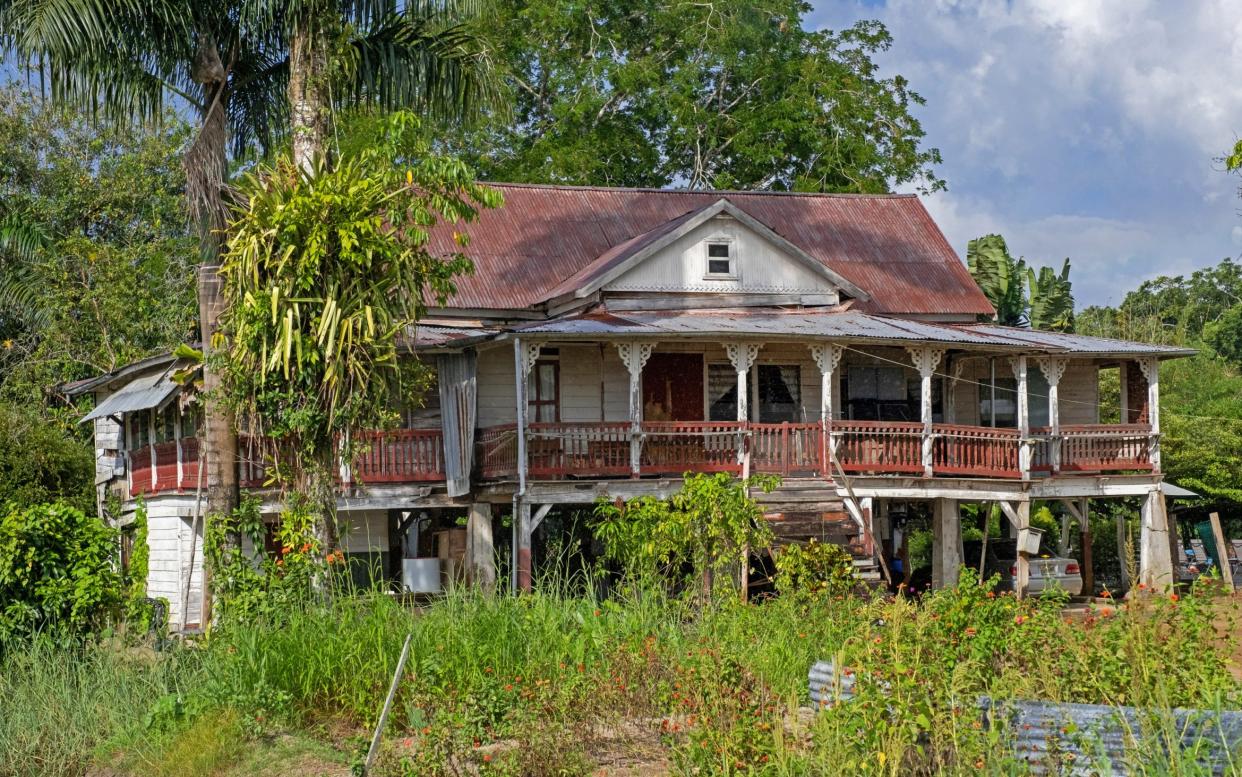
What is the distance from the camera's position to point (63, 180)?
35.6 m

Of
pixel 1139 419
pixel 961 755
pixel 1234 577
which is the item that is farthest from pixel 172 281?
pixel 961 755

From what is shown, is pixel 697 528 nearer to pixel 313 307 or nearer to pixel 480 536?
pixel 313 307

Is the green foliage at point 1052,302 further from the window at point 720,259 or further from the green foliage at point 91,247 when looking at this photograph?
the green foliage at point 91,247

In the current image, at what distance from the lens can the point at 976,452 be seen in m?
23.6

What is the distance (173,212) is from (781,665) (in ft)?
87.5

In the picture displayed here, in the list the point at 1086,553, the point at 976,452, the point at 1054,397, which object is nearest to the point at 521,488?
the point at 976,452

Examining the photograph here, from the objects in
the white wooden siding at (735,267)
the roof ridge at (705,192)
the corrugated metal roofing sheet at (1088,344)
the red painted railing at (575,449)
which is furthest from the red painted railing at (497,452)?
the corrugated metal roofing sheet at (1088,344)

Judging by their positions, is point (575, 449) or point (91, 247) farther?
point (91, 247)

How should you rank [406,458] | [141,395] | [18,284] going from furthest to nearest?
1. [18,284]
2. [141,395]
3. [406,458]

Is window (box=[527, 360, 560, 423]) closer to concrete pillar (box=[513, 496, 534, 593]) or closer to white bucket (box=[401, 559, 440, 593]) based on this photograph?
white bucket (box=[401, 559, 440, 593])

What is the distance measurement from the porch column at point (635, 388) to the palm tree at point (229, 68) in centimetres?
465

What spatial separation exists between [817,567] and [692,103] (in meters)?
19.9

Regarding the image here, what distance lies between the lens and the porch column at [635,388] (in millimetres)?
21766

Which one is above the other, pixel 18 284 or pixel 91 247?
pixel 91 247
